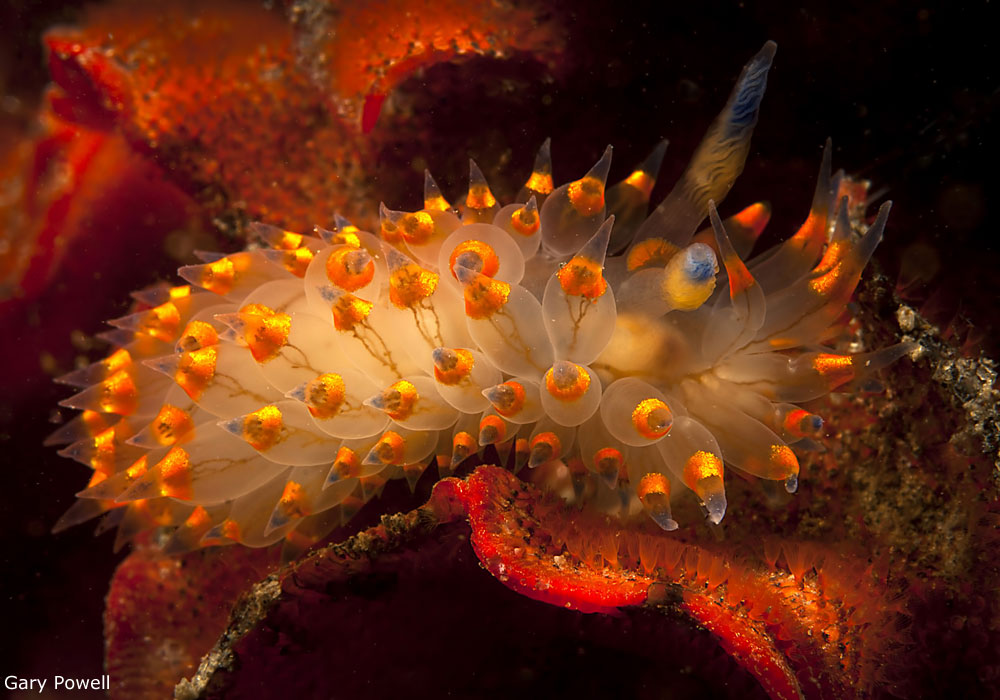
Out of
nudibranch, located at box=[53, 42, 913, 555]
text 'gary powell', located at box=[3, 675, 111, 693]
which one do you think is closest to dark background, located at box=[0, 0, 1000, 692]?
nudibranch, located at box=[53, 42, 913, 555]

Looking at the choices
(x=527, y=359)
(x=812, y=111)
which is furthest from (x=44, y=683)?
(x=812, y=111)

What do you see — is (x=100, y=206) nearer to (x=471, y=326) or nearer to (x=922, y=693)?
(x=471, y=326)

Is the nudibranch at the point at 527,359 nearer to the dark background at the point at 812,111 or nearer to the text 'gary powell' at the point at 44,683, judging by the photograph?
the dark background at the point at 812,111

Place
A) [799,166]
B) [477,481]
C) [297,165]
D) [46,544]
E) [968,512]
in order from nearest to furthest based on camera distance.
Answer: [477,481] < [968,512] < [799,166] < [297,165] < [46,544]

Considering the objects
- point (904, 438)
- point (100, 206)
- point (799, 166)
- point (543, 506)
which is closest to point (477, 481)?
point (543, 506)

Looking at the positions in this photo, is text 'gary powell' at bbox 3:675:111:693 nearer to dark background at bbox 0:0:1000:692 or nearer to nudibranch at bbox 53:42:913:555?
nudibranch at bbox 53:42:913:555

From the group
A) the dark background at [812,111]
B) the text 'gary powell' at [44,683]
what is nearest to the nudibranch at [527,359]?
the dark background at [812,111]
